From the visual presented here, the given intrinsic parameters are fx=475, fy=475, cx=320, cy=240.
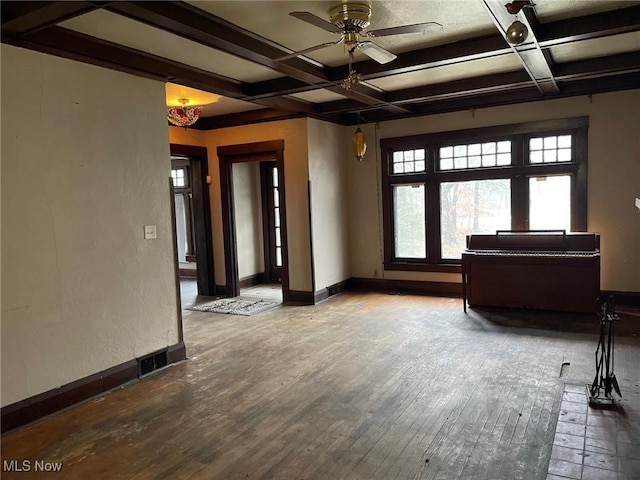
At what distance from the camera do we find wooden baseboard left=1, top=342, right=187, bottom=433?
312 cm

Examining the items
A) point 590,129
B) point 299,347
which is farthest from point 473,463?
point 590,129

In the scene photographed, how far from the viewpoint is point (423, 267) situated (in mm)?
7047

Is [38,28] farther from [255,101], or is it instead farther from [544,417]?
[544,417]

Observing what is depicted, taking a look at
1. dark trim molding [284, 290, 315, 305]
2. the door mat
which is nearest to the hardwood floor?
the door mat

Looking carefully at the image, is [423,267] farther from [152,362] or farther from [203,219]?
[152,362]

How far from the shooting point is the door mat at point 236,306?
20.7ft

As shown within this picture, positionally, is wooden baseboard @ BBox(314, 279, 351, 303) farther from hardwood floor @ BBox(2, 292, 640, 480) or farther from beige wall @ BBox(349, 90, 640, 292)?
beige wall @ BBox(349, 90, 640, 292)

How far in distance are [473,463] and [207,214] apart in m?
5.61

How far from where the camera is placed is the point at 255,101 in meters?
5.49

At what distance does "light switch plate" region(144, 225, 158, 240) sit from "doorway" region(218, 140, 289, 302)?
2683 millimetres

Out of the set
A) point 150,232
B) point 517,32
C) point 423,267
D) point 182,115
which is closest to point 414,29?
point 517,32

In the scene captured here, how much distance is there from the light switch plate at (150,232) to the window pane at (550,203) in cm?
472

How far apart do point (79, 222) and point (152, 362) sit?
1367 mm

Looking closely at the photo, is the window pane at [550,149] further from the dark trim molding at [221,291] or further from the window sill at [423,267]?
the dark trim molding at [221,291]
